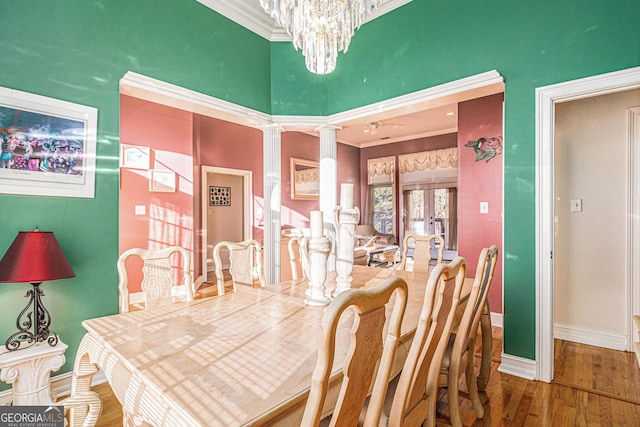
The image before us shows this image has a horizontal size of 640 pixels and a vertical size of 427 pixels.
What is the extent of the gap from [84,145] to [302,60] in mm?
2390

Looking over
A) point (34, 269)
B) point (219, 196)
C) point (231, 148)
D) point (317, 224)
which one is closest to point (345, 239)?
point (317, 224)

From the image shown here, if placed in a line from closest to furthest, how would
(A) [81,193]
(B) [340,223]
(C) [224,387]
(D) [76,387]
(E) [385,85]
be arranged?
(C) [224,387] < (D) [76,387] < (B) [340,223] < (A) [81,193] < (E) [385,85]

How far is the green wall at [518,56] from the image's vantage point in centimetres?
213

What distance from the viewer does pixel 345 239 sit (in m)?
1.83

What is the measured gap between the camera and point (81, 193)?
7.17 feet

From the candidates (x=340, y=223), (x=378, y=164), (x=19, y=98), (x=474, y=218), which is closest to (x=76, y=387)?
(x=340, y=223)


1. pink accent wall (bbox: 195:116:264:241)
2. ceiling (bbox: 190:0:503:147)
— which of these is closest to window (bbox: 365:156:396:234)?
ceiling (bbox: 190:0:503:147)

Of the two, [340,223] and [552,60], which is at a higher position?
[552,60]

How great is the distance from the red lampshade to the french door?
6117mm

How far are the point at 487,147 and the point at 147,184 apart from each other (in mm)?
4298

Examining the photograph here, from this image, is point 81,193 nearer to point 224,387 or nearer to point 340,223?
point 340,223

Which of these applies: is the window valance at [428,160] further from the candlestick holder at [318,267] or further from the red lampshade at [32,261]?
A: the red lampshade at [32,261]

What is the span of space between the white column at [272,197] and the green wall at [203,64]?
631 millimetres

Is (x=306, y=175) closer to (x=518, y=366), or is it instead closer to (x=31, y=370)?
(x=518, y=366)
